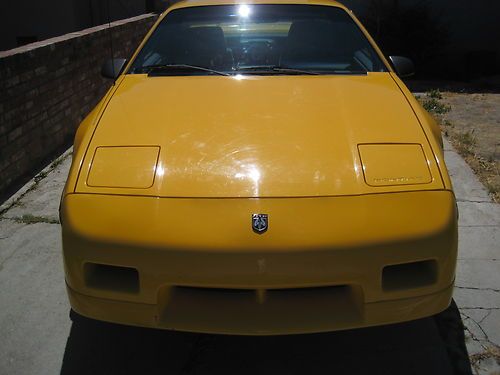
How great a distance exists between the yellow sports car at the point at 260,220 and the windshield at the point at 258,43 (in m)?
0.69

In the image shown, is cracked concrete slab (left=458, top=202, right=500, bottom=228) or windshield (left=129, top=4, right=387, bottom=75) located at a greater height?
windshield (left=129, top=4, right=387, bottom=75)

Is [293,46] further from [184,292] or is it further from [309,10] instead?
[184,292]

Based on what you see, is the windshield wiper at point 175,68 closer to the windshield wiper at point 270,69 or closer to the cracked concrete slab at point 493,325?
the windshield wiper at point 270,69

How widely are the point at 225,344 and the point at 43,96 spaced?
358 centimetres

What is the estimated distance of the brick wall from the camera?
463 cm

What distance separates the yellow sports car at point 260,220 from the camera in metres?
2.16

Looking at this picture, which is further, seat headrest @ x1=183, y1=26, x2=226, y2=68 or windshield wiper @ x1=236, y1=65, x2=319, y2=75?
seat headrest @ x1=183, y1=26, x2=226, y2=68

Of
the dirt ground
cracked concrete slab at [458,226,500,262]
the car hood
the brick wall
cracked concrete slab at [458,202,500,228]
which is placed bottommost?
the dirt ground

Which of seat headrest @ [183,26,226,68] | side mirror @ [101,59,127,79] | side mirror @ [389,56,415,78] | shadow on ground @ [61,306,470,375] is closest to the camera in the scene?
shadow on ground @ [61,306,470,375]

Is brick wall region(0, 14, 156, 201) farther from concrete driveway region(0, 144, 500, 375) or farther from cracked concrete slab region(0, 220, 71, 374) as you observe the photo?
concrete driveway region(0, 144, 500, 375)

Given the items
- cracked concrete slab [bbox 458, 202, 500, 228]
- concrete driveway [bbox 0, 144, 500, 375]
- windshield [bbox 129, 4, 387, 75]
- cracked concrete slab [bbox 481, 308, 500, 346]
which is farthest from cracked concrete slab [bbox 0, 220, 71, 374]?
cracked concrete slab [bbox 458, 202, 500, 228]

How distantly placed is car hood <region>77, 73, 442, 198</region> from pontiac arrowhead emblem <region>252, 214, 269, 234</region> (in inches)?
4.5

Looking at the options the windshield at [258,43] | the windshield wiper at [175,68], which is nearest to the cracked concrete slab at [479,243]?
the windshield at [258,43]

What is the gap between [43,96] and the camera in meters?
5.33
